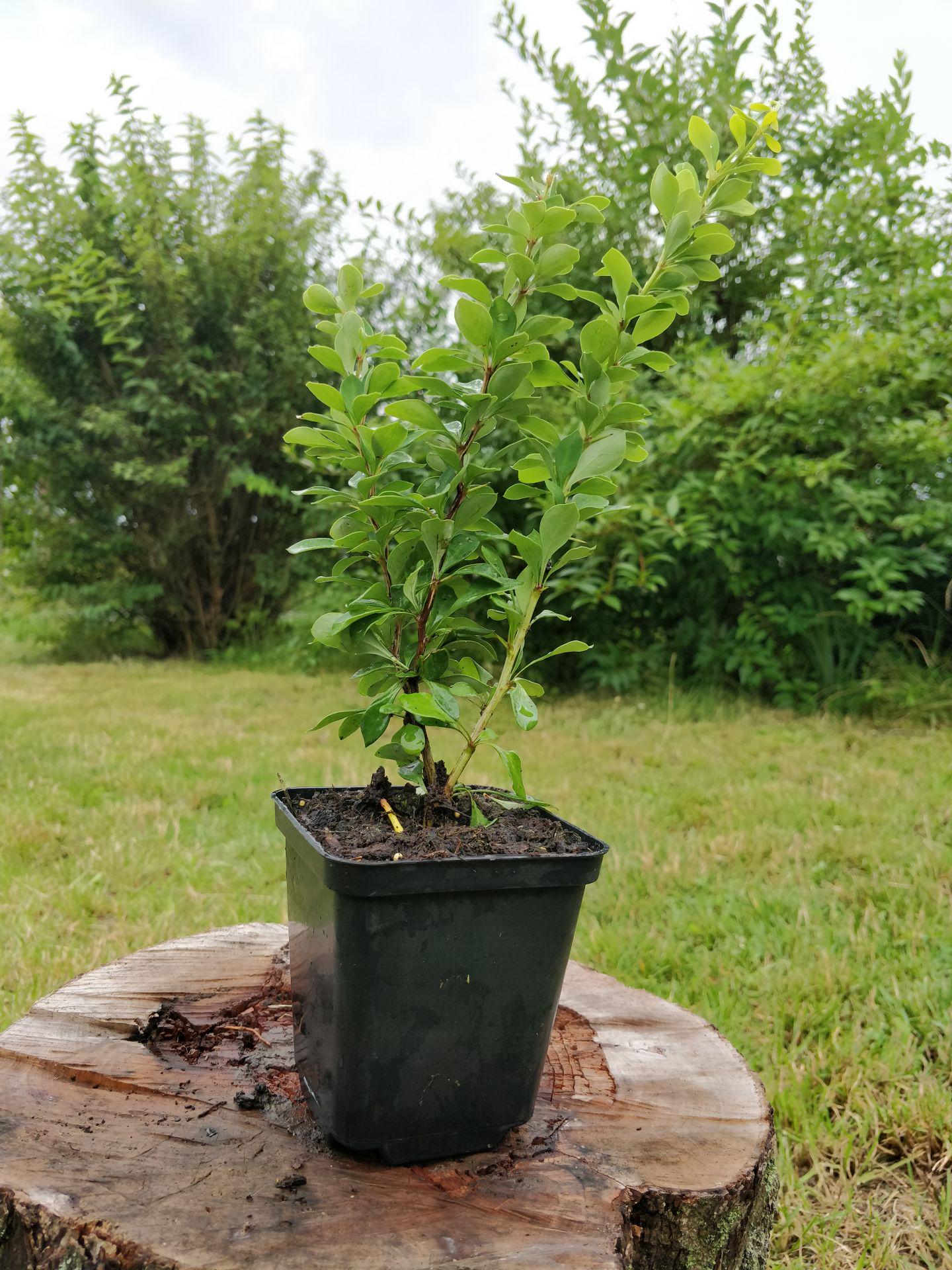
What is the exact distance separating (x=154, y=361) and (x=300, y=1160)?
6748 millimetres

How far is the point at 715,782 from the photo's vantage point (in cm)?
322

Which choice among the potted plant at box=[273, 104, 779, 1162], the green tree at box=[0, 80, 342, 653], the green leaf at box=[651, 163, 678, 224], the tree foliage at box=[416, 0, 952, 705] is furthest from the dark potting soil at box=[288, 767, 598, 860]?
the green tree at box=[0, 80, 342, 653]

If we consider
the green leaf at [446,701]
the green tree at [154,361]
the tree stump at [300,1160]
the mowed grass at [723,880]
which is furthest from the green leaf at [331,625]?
the green tree at [154,361]

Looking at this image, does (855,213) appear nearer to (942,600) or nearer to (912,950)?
(942,600)

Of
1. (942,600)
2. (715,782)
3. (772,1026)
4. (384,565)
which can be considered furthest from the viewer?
(942,600)

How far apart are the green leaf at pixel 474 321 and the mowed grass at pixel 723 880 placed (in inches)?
52.3

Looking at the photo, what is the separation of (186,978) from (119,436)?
19.4ft

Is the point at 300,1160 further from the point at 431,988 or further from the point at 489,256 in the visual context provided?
the point at 489,256

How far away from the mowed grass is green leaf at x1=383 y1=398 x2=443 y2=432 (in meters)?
1.26

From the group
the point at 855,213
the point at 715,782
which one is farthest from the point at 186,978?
the point at 855,213

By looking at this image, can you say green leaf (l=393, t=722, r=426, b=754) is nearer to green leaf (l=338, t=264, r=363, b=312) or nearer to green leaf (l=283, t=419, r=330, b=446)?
green leaf (l=283, t=419, r=330, b=446)

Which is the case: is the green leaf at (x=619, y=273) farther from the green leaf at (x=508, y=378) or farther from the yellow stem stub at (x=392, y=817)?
the yellow stem stub at (x=392, y=817)

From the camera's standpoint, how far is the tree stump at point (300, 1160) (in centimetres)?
82

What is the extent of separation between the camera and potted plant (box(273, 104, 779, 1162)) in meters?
0.91
